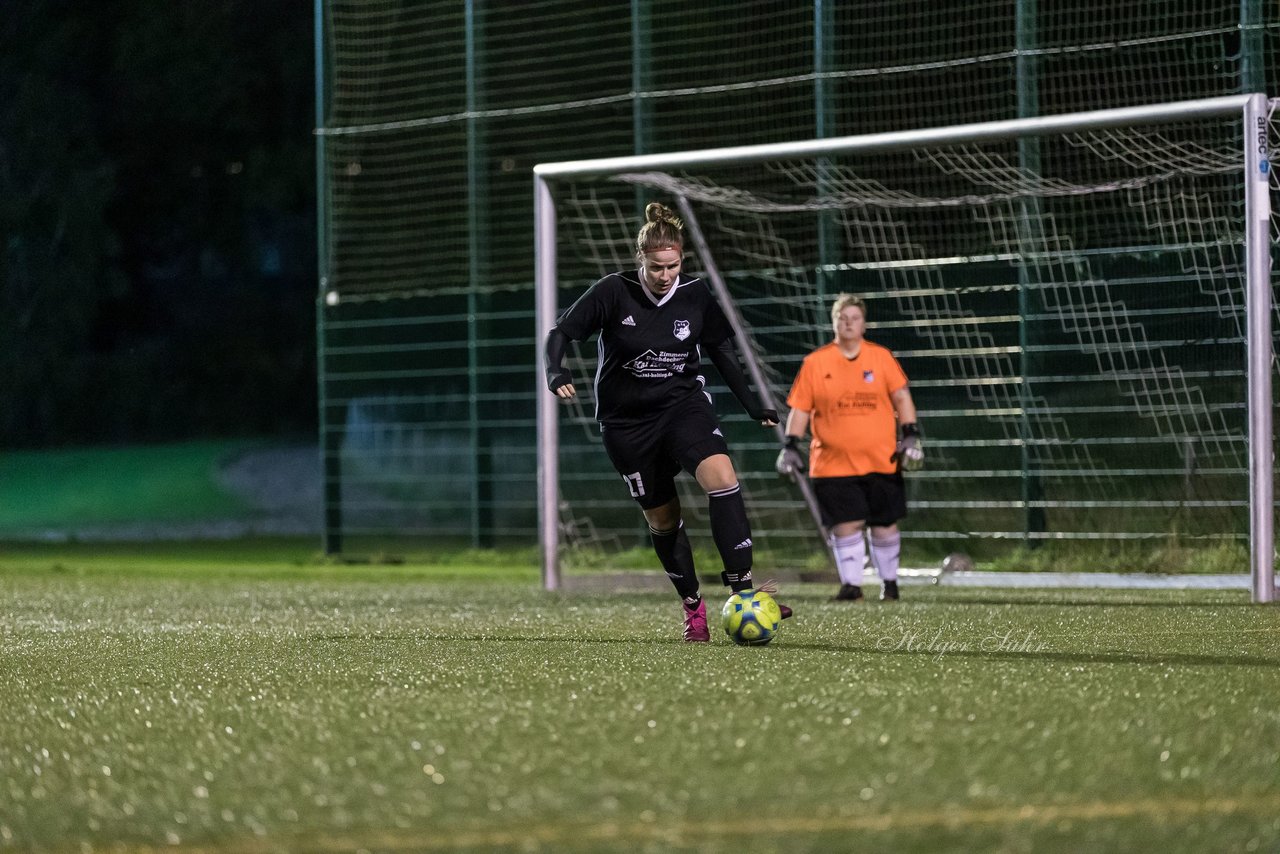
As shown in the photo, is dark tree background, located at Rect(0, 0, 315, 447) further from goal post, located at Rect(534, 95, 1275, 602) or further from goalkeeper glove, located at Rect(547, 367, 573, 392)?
goalkeeper glove, located at Rect(547, 367, 573, 392)

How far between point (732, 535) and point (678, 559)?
1.30ft

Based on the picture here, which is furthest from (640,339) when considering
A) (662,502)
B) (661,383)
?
(662,502)

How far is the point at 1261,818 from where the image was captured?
3.53m

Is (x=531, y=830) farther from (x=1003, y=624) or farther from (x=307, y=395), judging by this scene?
(x=307, y=395)

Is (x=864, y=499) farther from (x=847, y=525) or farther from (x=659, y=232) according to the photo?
(x=659, y=232)

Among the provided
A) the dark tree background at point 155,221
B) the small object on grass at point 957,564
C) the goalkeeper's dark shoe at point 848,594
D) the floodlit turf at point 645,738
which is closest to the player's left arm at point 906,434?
the goalkeeper's dark shoe at point 848,594

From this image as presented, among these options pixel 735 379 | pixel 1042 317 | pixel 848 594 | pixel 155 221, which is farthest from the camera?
pixel 155 221

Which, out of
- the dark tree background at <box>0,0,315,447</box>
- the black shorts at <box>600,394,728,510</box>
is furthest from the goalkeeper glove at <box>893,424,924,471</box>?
the dark tree background at <box>0,0,315,447</box>

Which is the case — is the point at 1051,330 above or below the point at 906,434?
above

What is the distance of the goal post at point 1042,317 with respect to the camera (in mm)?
11383

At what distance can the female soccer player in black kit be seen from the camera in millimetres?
7133

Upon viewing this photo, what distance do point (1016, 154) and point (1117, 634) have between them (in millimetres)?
6507

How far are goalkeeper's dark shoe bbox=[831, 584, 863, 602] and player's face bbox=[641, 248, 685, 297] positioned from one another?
328 cm

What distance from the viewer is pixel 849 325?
10.2 meters
